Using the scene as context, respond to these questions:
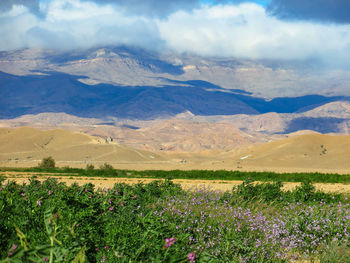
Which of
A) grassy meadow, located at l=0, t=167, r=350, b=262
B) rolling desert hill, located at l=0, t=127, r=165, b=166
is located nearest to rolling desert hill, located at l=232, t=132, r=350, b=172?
Result: rolling desert hill, located at l=0, t=127, r=165, b=166

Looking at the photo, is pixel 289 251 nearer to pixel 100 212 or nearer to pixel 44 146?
pixel 100 212

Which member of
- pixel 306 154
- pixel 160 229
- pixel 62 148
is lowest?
pixel 160 229

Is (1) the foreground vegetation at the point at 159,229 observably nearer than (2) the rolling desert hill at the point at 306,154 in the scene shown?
Yes

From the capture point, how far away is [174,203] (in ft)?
41.0

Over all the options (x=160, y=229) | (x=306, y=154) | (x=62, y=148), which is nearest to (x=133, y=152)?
(x=62, y=148)

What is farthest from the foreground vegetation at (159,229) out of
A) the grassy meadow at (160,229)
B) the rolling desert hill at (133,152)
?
the rolling desert hill at (133,152)

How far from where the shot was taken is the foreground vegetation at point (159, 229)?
6.09m

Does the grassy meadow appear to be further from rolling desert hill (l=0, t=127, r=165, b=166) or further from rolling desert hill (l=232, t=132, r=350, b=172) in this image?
rolling desert hill (l=0, t=127, r=165, b=166)

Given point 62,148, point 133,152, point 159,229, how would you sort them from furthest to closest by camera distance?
point 62,148 < point 133,152 < point 159,229

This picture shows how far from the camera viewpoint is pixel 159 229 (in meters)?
7.32

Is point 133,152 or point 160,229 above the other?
point 133,152

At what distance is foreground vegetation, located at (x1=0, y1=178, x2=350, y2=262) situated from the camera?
20.0 feet

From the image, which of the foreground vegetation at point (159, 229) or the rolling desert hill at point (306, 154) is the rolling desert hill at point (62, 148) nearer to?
the rolling desert hill at point (306, 154)

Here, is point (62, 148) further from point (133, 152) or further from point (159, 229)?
point (159, 229)
